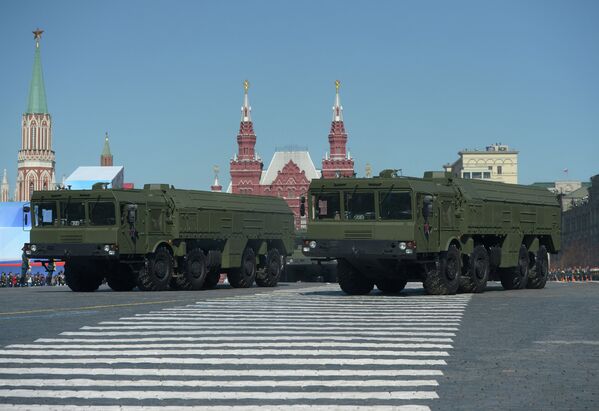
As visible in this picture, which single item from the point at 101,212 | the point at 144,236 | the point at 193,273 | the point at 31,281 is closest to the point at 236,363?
the point at 144,236

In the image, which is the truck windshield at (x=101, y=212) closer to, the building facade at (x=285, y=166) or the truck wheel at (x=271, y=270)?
the truck wheel at (x=271, y=270)

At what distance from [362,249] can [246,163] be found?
564 feet

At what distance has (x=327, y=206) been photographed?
95.0 feet

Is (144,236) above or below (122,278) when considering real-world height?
above

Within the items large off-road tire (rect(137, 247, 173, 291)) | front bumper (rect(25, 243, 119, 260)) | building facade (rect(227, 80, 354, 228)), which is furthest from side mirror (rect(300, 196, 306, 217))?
building facade (rect(227, 80, 354, 228))

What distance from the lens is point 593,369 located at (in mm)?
12883

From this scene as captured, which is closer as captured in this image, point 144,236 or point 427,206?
point 427,206

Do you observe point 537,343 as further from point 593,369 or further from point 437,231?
point 437,231

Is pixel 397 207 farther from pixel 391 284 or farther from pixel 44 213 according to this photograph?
pixel 44 213

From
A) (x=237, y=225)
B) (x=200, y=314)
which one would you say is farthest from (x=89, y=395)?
(x=237, y=225)

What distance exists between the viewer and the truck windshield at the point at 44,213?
110 ft

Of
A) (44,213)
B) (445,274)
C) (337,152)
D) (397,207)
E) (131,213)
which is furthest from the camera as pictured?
(337,152)

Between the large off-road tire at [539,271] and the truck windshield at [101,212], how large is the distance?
12680 millimetres

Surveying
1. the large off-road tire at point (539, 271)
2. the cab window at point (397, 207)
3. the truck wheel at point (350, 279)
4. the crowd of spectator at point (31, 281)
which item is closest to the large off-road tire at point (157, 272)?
the truck wheel at point (350, 279)
